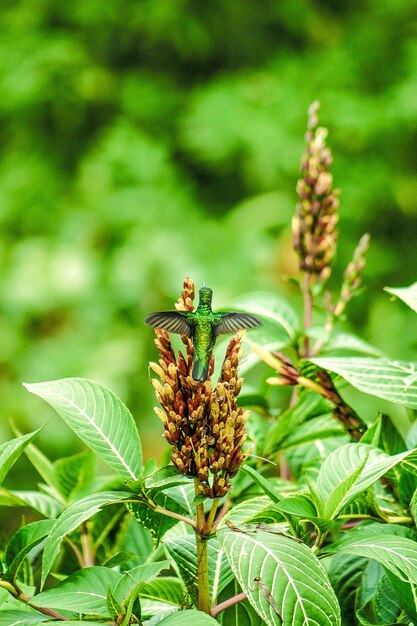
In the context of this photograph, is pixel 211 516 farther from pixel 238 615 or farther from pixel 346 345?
pixel 346 345

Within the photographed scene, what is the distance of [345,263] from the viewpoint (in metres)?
3.41

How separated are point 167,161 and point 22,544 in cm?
323

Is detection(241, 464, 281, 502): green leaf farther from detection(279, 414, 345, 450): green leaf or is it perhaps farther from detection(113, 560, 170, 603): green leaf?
detection(279, 414, 345, 450): green leaf

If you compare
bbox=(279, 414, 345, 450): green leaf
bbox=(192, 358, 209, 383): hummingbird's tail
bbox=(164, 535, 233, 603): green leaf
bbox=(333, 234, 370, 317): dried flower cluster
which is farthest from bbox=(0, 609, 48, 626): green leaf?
bbox=(333, 234, 370, 317): dried flower cluster

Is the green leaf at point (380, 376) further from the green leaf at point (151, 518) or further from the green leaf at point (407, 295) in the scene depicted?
the green leaf at point (151, 518)

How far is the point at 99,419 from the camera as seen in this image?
0.65 meters

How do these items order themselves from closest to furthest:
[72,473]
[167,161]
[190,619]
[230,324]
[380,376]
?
[190,619]
[230,324]
[380,376]
[72,473]
[167,161]

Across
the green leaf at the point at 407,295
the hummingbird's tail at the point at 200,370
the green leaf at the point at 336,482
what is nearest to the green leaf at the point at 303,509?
the green leaf at the point at 336,482

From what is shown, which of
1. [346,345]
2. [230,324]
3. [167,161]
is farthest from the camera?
[167,161]

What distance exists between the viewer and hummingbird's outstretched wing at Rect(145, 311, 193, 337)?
586 mm

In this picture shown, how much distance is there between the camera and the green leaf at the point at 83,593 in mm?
562

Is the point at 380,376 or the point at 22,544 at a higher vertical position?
the point at 380,376

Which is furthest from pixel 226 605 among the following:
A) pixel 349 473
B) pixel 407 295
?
pixel 407 295

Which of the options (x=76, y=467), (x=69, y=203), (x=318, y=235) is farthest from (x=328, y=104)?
(x=76, y=467)
